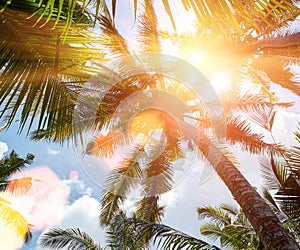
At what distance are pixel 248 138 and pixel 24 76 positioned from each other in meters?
8.75

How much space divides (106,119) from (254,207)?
2882 millimetres

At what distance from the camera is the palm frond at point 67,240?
1253 centimetres

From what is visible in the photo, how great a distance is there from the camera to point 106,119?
3.48 metres

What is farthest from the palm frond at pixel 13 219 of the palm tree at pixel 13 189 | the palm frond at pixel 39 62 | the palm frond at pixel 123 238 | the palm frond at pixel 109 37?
the palm frond at pixel 39 62

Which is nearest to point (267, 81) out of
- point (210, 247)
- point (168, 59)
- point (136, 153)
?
point (168, 59)

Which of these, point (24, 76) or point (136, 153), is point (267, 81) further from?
point (24, 76)

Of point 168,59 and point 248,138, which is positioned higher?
point 168,59

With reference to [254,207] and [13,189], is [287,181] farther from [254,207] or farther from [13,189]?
[13,189]

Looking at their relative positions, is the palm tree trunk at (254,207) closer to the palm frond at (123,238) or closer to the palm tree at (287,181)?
the palm tree at (287,181)

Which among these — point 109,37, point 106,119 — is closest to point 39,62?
point 109,37

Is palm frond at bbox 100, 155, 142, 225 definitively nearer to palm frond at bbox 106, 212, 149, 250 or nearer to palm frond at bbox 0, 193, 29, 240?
palm frond at bbox 106, 212, 149, 250

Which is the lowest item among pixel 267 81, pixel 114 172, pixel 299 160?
pixel 114 172

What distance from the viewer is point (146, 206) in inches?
379

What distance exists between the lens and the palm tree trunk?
440 centimetres
